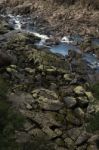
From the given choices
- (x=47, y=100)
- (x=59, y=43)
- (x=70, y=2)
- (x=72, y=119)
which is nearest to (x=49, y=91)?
(x=47, y=100)

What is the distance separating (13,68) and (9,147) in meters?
11.3

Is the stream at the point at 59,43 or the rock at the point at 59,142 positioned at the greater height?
the rock at the point at 59,142

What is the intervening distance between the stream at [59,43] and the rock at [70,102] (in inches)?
240

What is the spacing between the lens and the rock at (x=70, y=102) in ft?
69.5

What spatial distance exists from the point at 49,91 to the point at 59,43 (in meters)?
10.7

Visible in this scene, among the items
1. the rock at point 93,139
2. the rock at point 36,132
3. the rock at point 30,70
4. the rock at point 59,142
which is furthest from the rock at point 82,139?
the rock at point 30,70

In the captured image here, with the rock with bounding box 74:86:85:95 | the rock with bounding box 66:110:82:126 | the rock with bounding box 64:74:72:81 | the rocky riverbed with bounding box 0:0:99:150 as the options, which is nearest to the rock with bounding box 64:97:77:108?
the rocky riverbed with bounding box 0:0:99:150

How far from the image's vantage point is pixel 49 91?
22.5 meters

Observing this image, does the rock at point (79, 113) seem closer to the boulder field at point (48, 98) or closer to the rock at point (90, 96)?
the boulder field at point (48, 98)

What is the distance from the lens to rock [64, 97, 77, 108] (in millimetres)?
21186

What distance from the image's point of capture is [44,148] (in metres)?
15.5

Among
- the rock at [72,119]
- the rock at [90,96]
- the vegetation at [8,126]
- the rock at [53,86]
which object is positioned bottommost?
the rock at [53,86]

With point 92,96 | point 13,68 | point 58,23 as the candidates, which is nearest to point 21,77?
point 13,68

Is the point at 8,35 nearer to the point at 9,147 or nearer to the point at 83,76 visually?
the point at 83,76
